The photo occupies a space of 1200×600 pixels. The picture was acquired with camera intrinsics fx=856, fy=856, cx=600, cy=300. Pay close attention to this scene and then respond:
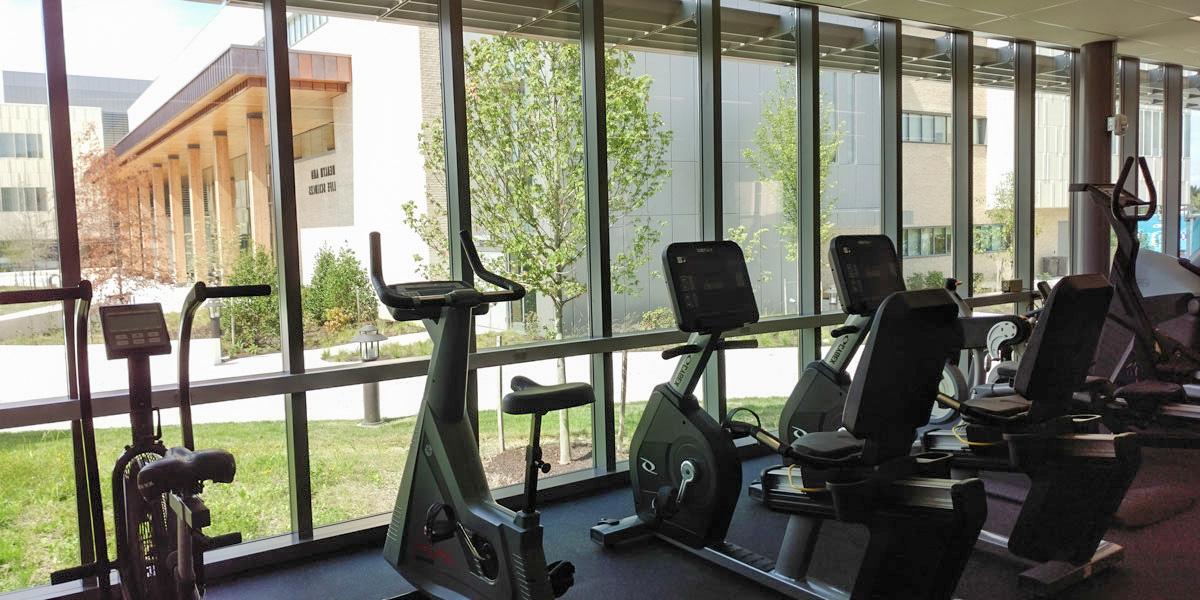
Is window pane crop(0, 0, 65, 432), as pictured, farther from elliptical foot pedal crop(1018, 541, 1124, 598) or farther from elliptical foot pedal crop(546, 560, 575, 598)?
elliptical foot pedal crop(1018, 541, 1124, 598)

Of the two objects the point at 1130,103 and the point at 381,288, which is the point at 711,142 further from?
the point at 1130,103

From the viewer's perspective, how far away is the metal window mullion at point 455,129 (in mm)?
4453

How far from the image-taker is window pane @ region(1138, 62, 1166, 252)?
28.7ft

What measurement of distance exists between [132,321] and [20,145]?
121cm

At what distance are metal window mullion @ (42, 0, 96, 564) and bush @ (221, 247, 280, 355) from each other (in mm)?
635

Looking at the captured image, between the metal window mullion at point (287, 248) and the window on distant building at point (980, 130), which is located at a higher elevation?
the window on distant building at point (980, 130)

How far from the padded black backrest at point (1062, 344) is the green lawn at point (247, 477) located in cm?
256

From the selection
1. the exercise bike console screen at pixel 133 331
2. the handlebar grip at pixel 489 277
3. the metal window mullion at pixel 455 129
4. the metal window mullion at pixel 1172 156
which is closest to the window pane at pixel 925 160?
the metal window mullion at pixel 1172 156

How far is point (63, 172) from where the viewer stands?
358cm

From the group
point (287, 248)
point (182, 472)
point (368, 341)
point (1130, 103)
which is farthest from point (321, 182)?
point (1130, 103)

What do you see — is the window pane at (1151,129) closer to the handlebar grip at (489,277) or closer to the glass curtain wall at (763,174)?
the glass curtain wall at (763,174)

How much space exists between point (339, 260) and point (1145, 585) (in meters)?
3.91

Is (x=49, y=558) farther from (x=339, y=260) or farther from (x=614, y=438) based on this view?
(x=614, y=438)

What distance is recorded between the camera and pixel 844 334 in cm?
470
